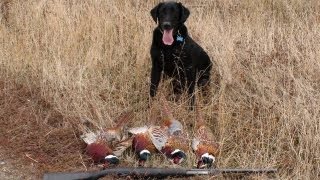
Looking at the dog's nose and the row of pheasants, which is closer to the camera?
the row of pheasants

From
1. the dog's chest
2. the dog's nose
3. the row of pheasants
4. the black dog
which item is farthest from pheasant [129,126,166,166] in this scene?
the dog's nose

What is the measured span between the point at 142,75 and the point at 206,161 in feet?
6.14

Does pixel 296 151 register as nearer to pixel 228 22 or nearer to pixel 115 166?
pixel 115 166

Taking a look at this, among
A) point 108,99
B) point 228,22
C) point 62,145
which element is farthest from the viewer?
point 228,22

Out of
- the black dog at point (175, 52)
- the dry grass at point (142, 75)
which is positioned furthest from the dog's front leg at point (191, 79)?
the dry grass at point (142, 75)

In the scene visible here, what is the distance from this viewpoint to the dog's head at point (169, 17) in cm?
446

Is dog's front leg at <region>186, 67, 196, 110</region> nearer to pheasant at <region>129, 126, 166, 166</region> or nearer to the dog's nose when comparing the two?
the dog's nose

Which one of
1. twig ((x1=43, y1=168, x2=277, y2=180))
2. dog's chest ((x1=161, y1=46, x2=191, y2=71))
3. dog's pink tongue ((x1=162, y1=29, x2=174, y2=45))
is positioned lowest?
twig ((x1=43, y1=168, x2=277, y2=180))

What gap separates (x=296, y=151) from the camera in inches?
129

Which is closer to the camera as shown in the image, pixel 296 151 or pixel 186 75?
pixel 296 151

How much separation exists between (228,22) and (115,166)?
10.9 feet

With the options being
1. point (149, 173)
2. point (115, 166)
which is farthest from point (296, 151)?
point (115, 166)

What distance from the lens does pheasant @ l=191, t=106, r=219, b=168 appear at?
3246 millimetres

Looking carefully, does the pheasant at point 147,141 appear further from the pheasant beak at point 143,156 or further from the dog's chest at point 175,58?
the dog's chest at point 175,58
